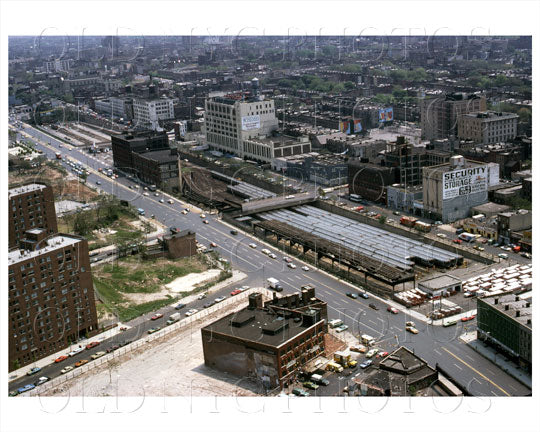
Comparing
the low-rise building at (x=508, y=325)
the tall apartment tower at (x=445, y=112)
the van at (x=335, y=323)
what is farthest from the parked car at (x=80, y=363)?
the tall apartment tower at (x=445, y=112)

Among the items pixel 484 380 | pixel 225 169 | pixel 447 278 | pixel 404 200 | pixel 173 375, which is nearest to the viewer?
pixel 484 380

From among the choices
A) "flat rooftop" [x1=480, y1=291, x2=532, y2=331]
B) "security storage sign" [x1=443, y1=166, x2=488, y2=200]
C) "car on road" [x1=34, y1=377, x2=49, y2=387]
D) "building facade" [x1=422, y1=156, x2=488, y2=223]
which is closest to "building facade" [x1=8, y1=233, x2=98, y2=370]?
"car on road" [x1=34, y1=377, x2=49, y2=387]

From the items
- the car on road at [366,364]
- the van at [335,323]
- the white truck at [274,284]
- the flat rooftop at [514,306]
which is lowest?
the car on road at [366,364]

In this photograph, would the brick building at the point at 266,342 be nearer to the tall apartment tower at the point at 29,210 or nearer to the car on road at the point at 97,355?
the car on road at the point at 97,355

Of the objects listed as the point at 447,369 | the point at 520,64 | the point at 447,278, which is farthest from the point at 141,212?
the point at 520,64

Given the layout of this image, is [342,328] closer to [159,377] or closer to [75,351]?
[159,377]

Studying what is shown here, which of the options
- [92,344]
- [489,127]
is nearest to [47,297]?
[92,344]

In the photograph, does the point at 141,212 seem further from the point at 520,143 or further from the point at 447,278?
the point at 520,143
